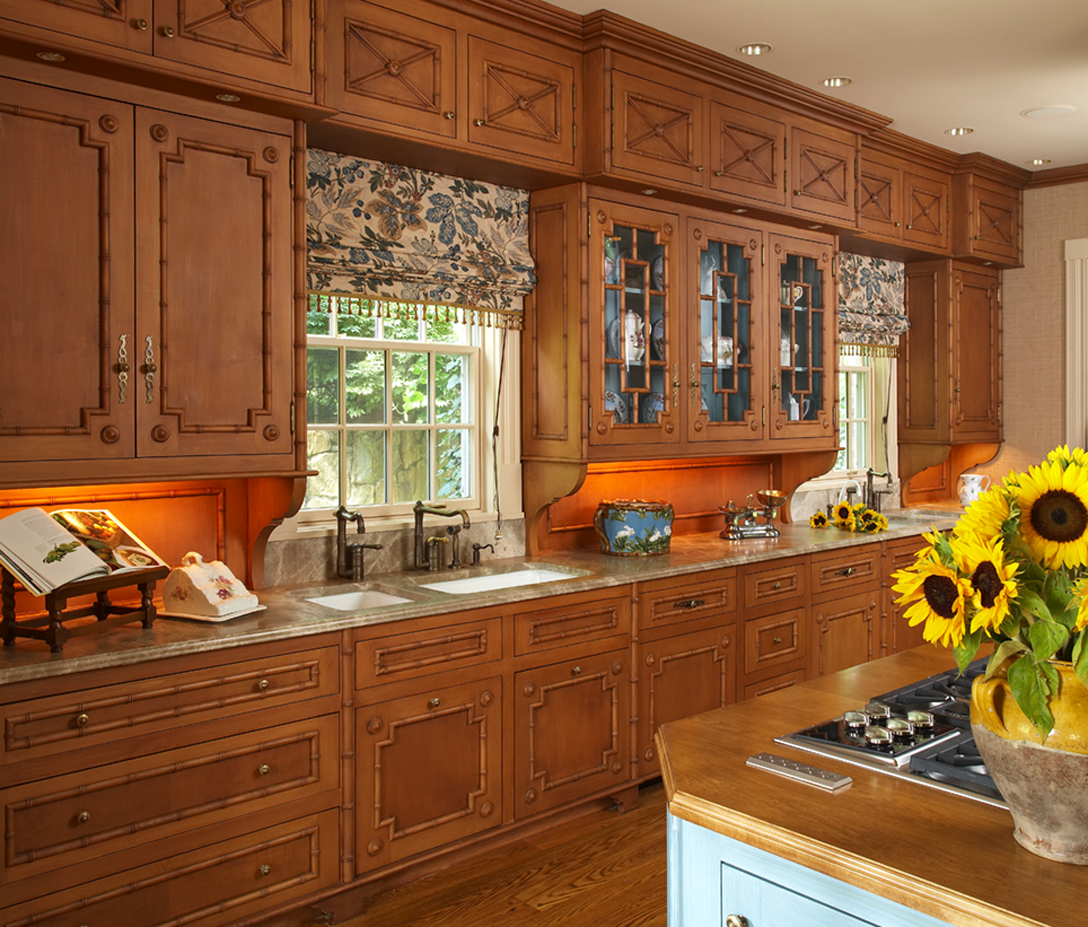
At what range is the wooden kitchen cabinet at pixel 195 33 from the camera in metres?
2.38

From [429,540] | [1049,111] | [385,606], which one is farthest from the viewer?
[1049,111]

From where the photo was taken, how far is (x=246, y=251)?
2.81 meters

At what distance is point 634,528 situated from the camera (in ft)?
13.2

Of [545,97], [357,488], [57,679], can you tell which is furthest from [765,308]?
[57,679]

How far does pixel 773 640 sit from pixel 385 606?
6.62 feet

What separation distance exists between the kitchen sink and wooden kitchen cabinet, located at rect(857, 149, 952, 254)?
250 cm

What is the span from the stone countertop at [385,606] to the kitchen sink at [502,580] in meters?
0.02

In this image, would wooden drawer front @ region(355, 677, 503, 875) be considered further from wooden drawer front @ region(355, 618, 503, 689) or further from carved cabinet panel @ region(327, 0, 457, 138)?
carved cabinet panel @ region(327, 0, 457, 138)

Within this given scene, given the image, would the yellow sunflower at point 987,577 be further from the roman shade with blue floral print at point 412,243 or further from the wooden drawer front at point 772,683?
the wooden drawer front at point 772,683

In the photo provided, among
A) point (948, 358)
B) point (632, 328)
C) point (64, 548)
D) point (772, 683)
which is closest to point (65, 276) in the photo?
point (64, 548)

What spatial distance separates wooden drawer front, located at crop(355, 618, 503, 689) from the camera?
290 centimetres

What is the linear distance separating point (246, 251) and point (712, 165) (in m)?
2.13

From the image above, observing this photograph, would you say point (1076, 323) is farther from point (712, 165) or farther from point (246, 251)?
point (246, 251)

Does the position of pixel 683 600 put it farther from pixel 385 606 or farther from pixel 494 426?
pixel 385 606
